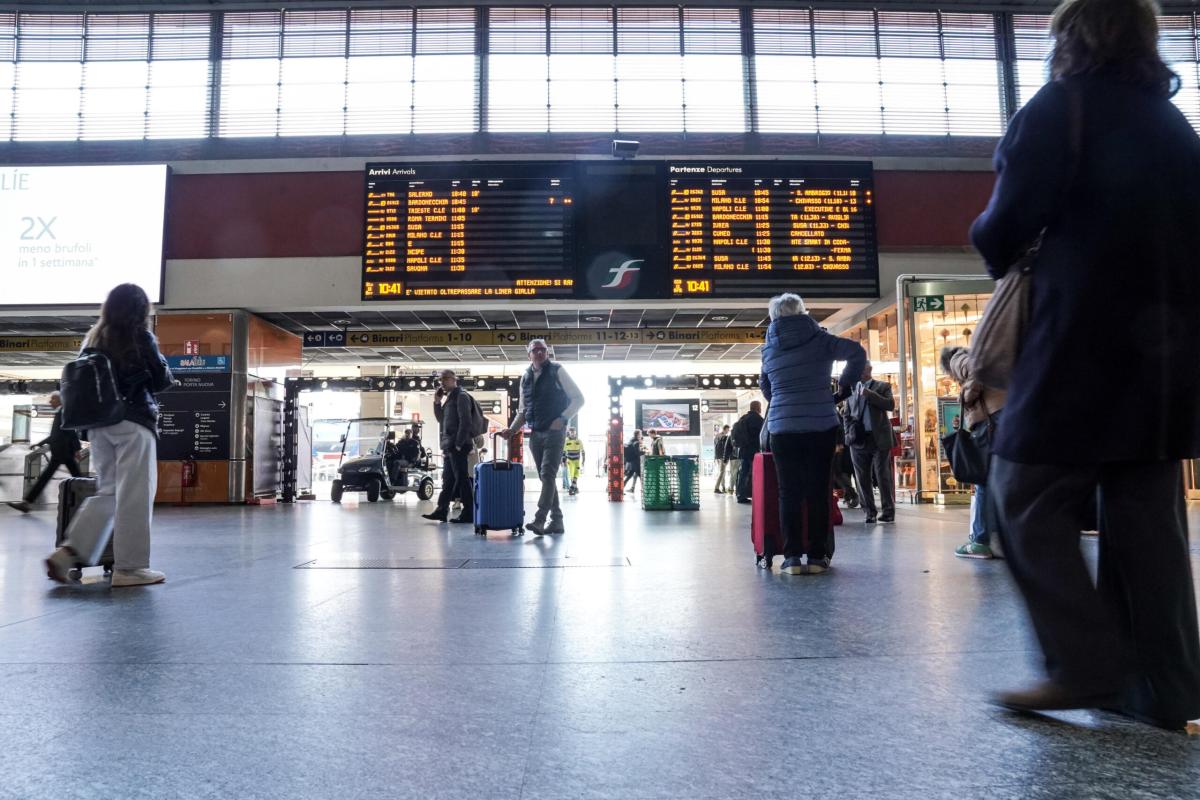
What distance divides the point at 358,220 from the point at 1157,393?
38.6 feet

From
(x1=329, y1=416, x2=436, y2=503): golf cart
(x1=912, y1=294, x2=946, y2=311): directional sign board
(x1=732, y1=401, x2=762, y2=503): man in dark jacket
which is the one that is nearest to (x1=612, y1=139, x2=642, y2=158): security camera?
(x1=732, y1=401, x2=762, y2=503): man in dark jacket

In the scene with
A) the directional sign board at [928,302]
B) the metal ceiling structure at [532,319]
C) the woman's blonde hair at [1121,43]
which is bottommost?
the woman's blonde hair at [1121,43]

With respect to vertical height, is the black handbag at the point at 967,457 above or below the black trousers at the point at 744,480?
above

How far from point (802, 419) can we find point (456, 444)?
4.79m

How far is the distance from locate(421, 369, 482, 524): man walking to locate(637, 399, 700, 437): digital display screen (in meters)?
11.3

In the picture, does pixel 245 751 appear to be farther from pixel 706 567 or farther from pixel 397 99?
pixel 397 99

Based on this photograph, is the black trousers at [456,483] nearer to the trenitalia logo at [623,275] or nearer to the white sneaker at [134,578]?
the trenitalia logo at [623,275]

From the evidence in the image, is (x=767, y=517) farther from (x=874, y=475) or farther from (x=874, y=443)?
(x=874, y=475)

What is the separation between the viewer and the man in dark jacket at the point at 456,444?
830cm

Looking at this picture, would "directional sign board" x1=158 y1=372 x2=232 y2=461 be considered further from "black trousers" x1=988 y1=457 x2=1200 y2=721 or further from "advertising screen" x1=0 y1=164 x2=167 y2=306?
"black trousers" x1=988 y1=457 x2=1200 y2=721

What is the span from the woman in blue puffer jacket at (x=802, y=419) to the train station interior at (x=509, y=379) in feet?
0.91

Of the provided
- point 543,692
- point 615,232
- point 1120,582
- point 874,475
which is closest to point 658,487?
point 874,475

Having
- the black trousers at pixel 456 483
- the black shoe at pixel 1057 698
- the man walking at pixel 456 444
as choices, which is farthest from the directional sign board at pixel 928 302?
the black shoe at pixel 1057 698

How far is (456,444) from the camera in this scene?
8.34 meters
